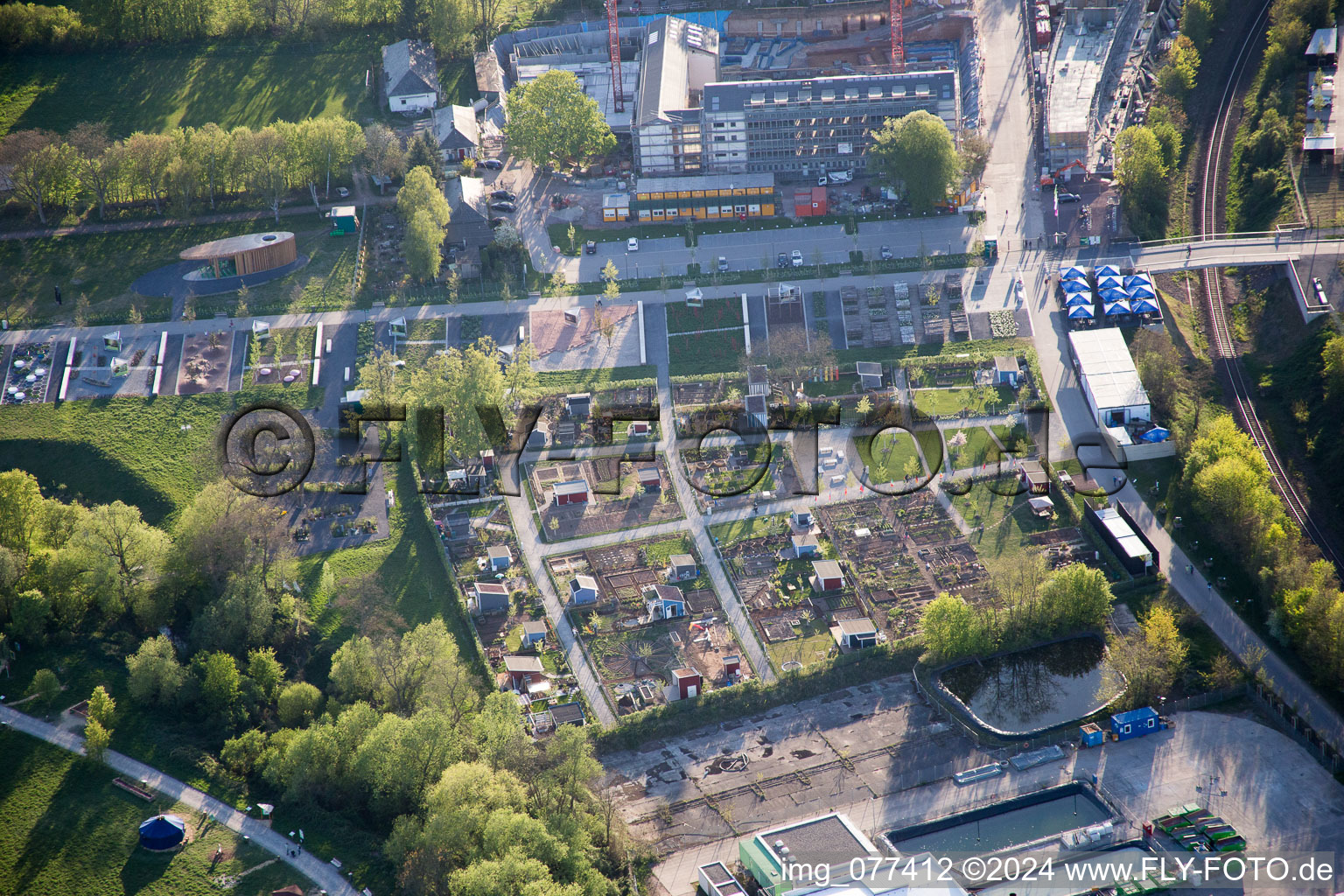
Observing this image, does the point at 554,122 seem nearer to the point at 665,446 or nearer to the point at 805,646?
the point at 665,446

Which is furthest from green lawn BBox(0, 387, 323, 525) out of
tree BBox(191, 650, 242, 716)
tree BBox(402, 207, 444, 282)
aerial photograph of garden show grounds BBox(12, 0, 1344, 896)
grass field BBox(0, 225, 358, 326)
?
tree BBox(191, 650, 242, 716)

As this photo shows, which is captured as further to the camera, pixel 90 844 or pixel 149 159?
pixel 149 159

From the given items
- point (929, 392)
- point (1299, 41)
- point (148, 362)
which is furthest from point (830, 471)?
point (1299, 41)

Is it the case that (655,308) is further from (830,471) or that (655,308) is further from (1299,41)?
(1299,41)

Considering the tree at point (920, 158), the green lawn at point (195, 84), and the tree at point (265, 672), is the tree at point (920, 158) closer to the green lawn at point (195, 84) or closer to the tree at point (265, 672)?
the green lawn at point (195, 84)

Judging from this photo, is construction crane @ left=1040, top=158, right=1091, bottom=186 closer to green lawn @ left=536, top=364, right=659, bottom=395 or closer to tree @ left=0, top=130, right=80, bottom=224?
green lawn @ left=536, top=364, right=659, bottom=395

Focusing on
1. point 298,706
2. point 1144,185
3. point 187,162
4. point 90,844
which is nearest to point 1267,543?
point 1144,185

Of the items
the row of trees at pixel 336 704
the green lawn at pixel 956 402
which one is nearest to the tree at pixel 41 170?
the row of trees at pixel 336 704
